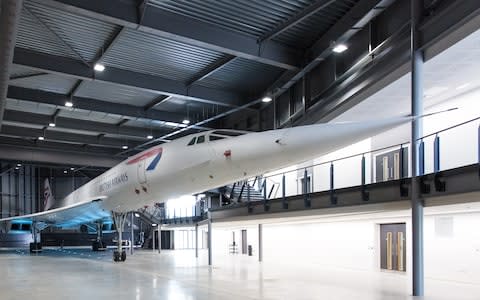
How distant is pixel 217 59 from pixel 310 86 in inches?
123

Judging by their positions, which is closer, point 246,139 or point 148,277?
point 246,139

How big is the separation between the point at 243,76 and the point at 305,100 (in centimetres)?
276

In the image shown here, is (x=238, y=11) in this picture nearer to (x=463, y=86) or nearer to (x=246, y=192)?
(x=463, y=86)

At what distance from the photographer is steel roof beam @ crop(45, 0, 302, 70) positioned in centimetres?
966

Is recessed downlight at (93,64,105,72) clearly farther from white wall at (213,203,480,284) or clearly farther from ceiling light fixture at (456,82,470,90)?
ceiling light fixture at (456,82,470,90)

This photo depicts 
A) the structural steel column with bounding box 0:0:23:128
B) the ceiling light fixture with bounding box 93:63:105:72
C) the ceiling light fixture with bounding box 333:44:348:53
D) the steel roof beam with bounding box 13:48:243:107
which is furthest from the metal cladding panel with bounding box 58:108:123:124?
the ceiling light fixture with bounding box 333:44:348:53

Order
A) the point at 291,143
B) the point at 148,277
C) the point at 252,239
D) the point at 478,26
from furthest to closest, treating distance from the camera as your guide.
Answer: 1. the point at 252,239
2. the point at 148,277
3. the point at 291,143
4. the point at 478,26

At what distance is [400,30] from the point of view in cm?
952

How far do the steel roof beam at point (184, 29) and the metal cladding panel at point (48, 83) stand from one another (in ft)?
21.7

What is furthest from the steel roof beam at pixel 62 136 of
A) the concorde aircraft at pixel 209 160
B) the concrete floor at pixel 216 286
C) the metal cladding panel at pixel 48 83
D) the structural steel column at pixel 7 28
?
the structural steel column at pixel 7 28

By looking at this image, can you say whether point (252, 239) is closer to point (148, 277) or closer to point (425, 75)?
point (148, 277)

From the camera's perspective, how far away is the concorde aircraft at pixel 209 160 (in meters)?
7.82

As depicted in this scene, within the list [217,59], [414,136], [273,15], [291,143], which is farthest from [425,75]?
[217,59]

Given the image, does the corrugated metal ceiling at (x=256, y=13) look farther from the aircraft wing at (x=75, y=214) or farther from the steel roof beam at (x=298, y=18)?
the aircraft wing at (x=75, y=214)
